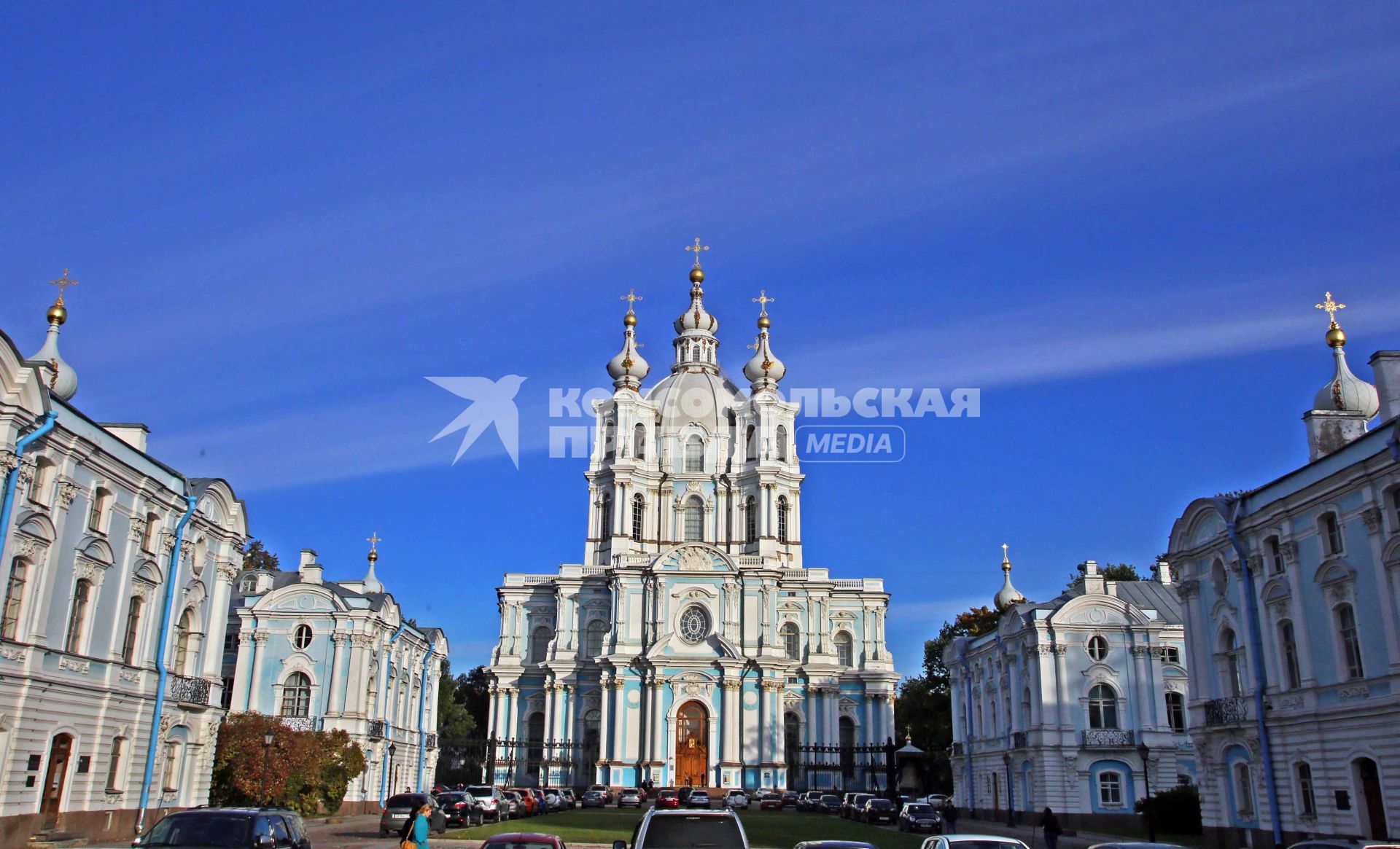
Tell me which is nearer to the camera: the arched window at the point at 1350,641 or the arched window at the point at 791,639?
the arched window at the point at 1350,641

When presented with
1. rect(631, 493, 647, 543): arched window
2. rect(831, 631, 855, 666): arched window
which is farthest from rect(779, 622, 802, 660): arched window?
rect(631, 493, 647, 543): arched window

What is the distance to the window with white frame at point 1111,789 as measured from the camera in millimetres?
41406

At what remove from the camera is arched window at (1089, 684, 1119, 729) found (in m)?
42.3

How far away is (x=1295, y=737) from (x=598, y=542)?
2025 inches

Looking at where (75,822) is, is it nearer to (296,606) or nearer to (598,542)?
(296,606)

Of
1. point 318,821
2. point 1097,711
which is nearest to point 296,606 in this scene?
point 318,821

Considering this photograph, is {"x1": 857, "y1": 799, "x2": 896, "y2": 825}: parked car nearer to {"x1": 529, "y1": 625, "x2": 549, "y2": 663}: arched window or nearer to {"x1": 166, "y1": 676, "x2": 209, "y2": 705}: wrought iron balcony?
{"x1": 166, "y1": 676, "x2": 209, "y2": 705}: wrought iron balcony

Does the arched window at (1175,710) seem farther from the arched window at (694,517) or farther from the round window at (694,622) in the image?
the arched window at (694,517)

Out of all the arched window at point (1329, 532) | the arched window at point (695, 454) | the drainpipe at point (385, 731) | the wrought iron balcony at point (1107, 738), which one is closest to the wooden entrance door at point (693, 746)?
the arched window at point (695, 454)

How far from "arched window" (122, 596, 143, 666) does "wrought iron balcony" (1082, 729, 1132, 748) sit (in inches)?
1229

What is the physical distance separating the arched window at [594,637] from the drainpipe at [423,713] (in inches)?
538

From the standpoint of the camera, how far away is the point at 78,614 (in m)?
26.0

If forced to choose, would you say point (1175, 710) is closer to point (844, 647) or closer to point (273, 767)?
point (844, 647)

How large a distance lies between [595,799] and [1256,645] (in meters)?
35.8
